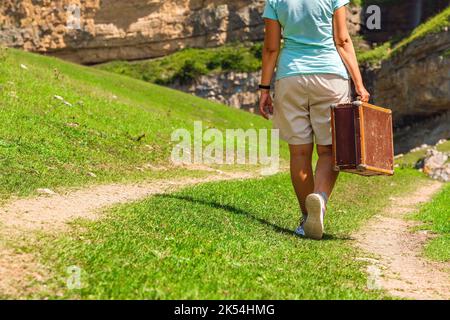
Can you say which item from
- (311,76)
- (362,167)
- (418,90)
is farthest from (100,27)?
(362,167)

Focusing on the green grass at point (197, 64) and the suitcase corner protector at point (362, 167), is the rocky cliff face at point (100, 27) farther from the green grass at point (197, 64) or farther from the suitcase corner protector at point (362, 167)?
the suitcase corner protector at point (362, 167)

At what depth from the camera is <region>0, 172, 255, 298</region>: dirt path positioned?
589 centimetres

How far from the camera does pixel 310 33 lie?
9.92 m

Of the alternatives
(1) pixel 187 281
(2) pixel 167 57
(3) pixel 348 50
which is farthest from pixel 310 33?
(2) pixel 167 57

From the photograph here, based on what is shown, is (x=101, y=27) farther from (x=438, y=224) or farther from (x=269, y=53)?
(x=269, y=53)

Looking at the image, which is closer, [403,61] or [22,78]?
[22,78]

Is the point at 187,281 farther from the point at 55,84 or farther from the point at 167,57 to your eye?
the point at 167,57

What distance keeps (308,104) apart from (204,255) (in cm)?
359

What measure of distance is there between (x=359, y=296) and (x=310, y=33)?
489cm

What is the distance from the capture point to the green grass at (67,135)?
13.3 metres

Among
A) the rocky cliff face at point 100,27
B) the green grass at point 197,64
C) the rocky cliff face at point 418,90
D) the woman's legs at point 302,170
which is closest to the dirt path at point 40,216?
the woman's legs at point 302,170

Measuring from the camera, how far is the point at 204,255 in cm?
735

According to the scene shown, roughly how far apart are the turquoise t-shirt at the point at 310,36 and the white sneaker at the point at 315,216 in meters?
1.88
